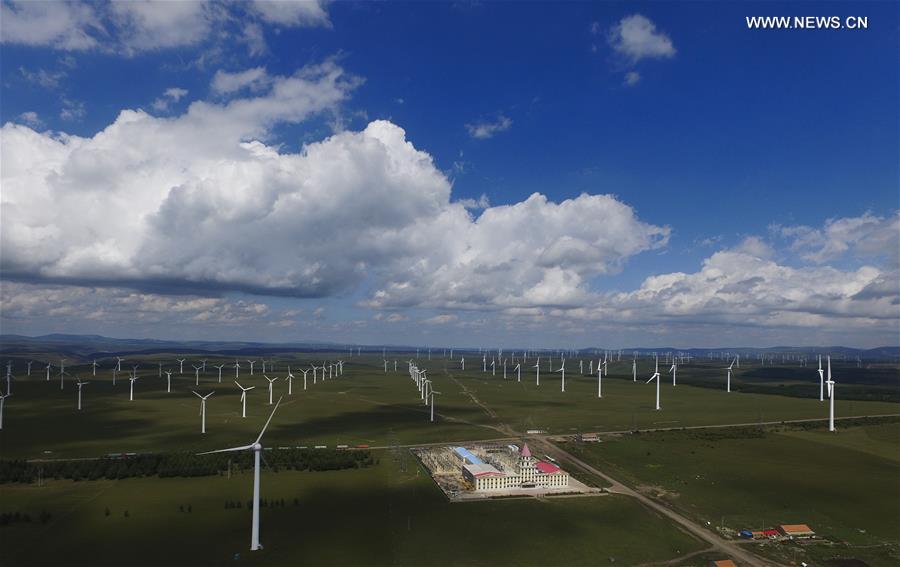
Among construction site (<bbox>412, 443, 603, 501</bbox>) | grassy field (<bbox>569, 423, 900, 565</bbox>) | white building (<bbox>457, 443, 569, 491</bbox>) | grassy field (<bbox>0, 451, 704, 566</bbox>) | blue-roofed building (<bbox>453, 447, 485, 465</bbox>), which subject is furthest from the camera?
blue-roofed building (<bbox>453, 447, 485, 465</bbox>)

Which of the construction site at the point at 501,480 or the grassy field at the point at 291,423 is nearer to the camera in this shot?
the construction site at the point at 501,480

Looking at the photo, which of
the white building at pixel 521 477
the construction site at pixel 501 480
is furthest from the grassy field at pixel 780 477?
the white building at pixel 521 477

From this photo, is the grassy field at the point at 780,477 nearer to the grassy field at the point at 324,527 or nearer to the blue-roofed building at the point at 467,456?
the grassy field at the point at 324,527

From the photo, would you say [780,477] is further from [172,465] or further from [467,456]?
[172,465]

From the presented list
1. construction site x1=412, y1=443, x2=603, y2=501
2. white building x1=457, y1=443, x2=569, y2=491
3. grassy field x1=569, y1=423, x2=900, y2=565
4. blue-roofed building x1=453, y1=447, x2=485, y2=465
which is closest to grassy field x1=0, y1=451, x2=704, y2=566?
construction site x1=412, y1=443, x2=603, y2=501

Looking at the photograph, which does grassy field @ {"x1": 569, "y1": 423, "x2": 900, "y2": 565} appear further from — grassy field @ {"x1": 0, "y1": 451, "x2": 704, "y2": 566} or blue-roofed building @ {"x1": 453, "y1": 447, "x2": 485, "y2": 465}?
blue-roofed building @ {"x1": 453, "y1": 447, "x2": 485, "y2": 465}

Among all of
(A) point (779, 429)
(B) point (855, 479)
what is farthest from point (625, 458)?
(A) point (779, 429)

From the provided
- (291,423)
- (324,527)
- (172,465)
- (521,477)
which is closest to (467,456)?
(521,477)
